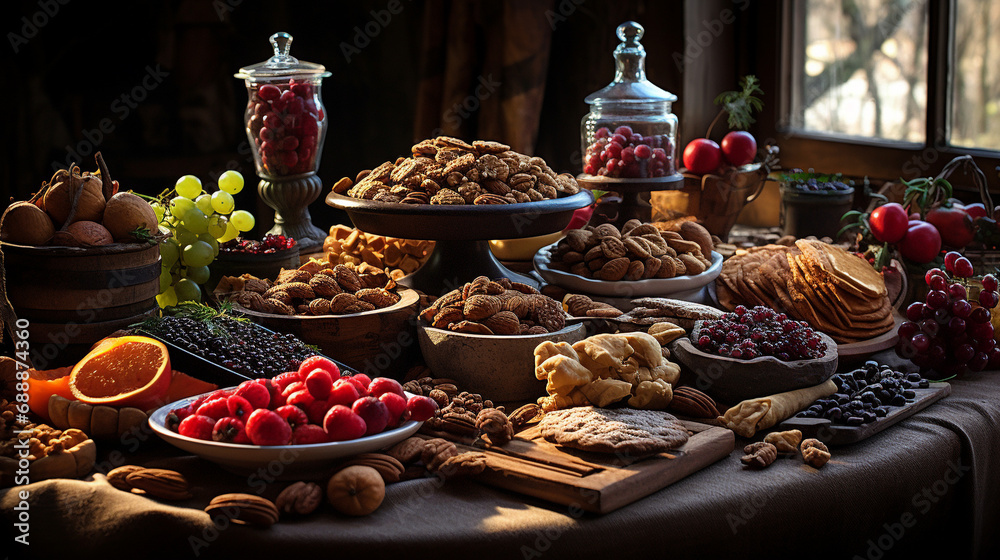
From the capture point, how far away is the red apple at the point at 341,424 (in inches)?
65.4

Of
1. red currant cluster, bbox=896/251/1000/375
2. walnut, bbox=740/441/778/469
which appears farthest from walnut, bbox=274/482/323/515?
red currant cluster, bbox=896/251/1000/375

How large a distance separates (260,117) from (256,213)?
6.67 ft

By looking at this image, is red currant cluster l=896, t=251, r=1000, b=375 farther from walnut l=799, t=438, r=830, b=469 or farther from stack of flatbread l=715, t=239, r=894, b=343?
walnut l=799, t=438, r=830, b=469

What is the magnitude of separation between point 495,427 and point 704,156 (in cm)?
198

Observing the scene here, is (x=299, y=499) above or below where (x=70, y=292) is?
below

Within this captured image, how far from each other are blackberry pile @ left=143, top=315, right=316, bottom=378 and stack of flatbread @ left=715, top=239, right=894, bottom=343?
1367 mm

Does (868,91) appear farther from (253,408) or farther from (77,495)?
(77,495)

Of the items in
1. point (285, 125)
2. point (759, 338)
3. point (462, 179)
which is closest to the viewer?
point (759, 338)

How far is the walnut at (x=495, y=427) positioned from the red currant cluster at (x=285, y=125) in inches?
64.0

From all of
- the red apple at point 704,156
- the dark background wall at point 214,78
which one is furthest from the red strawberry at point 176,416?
the dark background wall at point 214,78

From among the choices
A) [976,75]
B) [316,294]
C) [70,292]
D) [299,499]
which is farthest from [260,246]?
[976,75]

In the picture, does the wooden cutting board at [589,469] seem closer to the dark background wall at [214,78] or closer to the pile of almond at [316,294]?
the pile of almond at [316,294]

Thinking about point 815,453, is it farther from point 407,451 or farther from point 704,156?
point 704,156

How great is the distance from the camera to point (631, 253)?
106 inches
